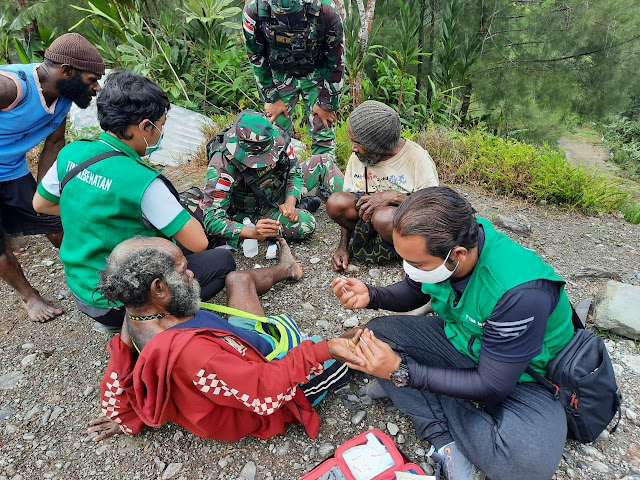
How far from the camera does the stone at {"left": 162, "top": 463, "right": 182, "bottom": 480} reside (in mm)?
2021

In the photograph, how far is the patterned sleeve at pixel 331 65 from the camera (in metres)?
3.89

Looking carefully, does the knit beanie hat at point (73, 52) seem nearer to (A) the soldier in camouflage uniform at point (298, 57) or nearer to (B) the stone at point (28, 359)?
(A) the soldier in camouflage uniform at point (298, 57)

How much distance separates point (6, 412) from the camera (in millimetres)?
2428

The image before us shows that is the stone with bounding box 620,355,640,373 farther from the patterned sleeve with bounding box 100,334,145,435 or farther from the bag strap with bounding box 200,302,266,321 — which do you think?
the patterned sleeve with bounding box 100,334,145,435

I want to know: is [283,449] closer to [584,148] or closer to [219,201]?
[219,201]

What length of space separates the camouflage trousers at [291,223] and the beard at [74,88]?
1.42 meters

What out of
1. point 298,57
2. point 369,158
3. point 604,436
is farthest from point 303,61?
point 604,436

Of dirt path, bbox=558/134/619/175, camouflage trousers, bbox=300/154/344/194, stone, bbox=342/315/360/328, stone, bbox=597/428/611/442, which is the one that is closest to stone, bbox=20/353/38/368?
stone, bbox=342/315/360/328

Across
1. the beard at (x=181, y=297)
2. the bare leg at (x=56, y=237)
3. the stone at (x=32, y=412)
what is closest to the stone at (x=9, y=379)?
the stone at (x=32, y=412)

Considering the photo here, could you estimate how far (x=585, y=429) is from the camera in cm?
190

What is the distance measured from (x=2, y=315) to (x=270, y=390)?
2.56m

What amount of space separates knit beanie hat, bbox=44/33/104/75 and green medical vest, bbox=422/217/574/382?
2.54m

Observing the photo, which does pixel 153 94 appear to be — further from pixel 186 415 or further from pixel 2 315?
pixel 2 315

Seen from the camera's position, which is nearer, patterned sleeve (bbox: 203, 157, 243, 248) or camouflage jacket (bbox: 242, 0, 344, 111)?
patterned sleeve (bbox: 203, 157, 243, 248)
